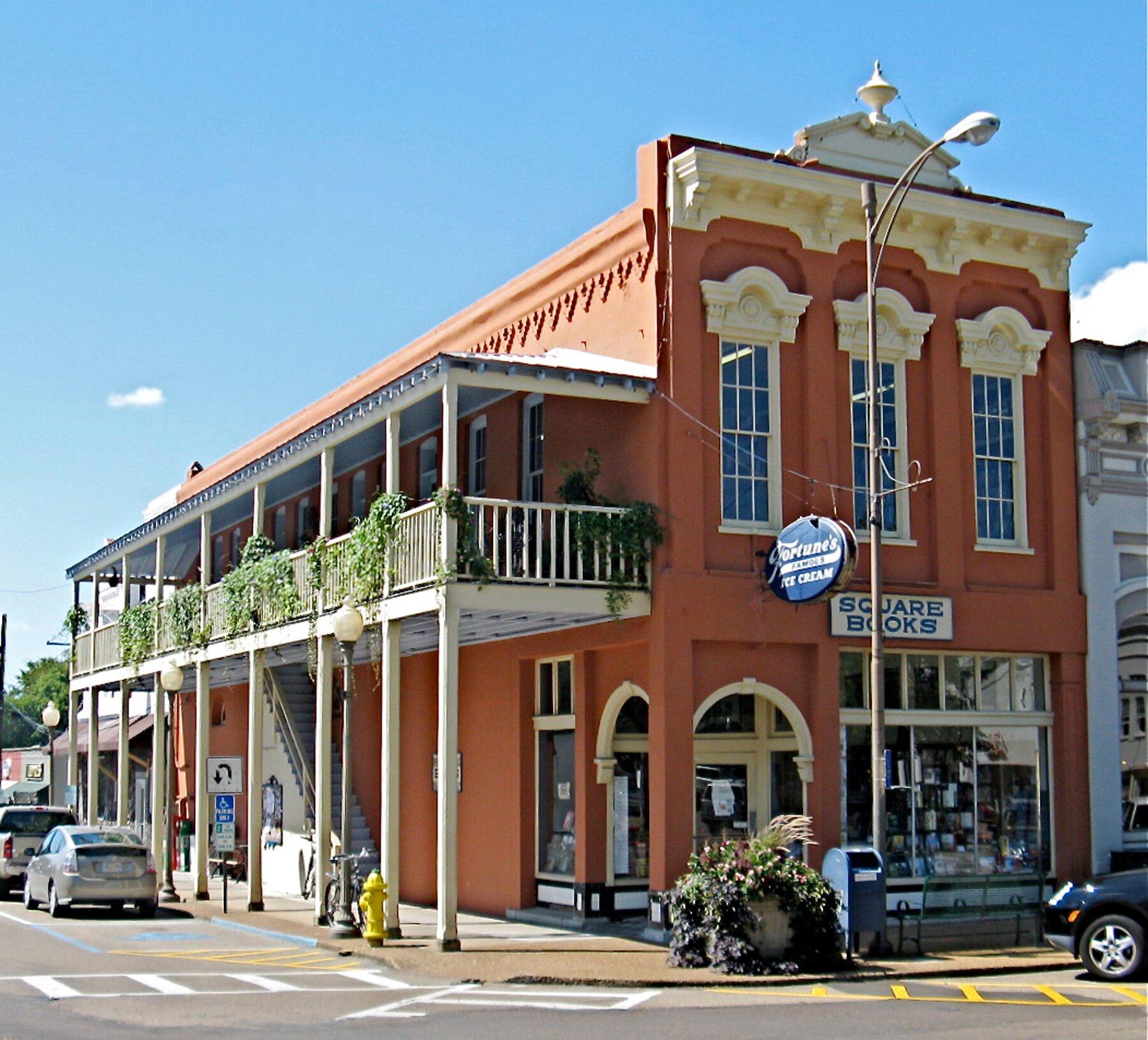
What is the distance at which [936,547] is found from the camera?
19750mm

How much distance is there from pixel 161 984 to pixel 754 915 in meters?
5.85

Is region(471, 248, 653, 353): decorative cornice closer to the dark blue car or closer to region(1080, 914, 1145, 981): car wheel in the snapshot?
the dark blue car

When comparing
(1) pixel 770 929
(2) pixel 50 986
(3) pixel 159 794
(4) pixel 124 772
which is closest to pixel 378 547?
(2) pixel 50 986

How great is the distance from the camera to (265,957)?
1741 centimetres

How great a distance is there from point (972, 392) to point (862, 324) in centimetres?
202

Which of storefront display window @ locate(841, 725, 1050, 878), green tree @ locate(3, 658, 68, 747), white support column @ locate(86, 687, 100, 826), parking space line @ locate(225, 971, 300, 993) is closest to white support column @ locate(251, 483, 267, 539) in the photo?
parking space line @ locate(225, 971, 300, 993)

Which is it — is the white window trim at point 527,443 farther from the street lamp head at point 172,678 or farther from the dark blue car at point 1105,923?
the dark blue car at point 1105,923

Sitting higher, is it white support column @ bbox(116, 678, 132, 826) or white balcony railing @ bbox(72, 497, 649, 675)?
white balcony railing @ bbox(72, 497, 649, 675)

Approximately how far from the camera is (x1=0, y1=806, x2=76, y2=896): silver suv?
1072 inches

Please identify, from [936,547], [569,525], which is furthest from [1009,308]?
[569,525]

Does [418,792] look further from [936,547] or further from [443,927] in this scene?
[936,547]

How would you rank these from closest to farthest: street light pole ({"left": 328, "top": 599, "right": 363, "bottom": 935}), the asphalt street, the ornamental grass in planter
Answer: the asphalt street → the ornamental grass in planter → street light pole ({"left": 328, "top": 599, "right": 363, "bottom": 935})

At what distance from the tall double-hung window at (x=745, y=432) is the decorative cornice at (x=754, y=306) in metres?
0.22

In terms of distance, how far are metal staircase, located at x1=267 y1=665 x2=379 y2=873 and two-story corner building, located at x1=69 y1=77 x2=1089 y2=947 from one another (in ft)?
10.3
